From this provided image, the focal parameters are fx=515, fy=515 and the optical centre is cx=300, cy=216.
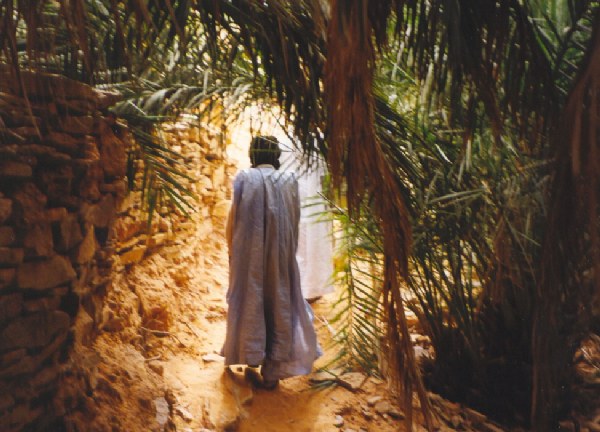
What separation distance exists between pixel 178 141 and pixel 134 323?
69.7 inches

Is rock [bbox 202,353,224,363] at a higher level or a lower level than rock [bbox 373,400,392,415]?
higher

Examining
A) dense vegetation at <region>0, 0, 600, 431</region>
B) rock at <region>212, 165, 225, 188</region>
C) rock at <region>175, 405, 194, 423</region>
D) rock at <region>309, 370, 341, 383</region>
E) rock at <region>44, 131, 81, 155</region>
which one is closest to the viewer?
dense vegetation at <region>0, 0, 600, 431</region>

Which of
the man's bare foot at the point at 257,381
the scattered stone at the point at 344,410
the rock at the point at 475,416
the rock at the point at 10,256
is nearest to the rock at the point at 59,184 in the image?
the rock at the point at 10,256

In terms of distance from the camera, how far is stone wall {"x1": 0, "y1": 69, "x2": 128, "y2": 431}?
1.61m

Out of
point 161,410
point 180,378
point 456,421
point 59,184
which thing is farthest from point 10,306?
point 456,421

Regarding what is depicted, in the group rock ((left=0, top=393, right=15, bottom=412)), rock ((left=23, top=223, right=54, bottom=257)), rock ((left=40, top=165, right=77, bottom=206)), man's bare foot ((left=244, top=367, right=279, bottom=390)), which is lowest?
man's bare foot ((left=244, top=367, right=279, bottom=390))

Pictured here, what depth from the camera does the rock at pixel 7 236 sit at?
1.59 meters

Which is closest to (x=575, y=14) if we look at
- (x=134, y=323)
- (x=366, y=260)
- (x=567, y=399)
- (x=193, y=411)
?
(x=366, y=260)

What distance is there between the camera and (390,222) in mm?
1283

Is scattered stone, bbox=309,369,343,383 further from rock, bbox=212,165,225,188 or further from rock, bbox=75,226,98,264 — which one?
rock, bbox=212,165,225,188

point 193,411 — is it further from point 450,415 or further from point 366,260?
point 450,415

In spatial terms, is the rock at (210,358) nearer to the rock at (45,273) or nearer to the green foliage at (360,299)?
the green foliage at (360,299)

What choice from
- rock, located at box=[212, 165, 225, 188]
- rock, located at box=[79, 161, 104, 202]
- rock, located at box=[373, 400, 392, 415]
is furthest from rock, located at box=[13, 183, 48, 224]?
rock, located at box=[212, 165, 225, 188]

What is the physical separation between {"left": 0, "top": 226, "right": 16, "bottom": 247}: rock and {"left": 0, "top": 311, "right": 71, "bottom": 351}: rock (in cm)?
25
